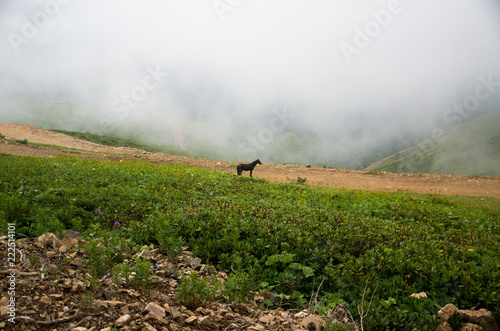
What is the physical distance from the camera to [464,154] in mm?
121750

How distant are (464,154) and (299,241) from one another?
499 ft

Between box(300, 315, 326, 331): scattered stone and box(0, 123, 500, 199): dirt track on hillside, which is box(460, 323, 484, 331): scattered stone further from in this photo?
box(0, 123, 500, 199): dirt track on hillside

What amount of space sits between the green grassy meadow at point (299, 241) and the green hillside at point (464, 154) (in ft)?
352

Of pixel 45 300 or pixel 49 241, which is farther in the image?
pixel 49 241

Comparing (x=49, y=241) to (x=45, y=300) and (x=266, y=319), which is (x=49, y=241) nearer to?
(x=45, y=300)

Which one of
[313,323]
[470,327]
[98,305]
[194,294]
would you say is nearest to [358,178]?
[470,327]

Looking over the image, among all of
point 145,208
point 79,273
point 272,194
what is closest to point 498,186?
point 272,194

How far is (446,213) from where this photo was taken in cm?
1052

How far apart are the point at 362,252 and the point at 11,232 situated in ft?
24.1

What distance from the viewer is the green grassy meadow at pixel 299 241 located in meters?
4.45

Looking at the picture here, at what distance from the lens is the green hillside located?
10109 centimetres

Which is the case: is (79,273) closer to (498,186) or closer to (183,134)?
(498,186)

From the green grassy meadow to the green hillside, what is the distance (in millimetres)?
107321
